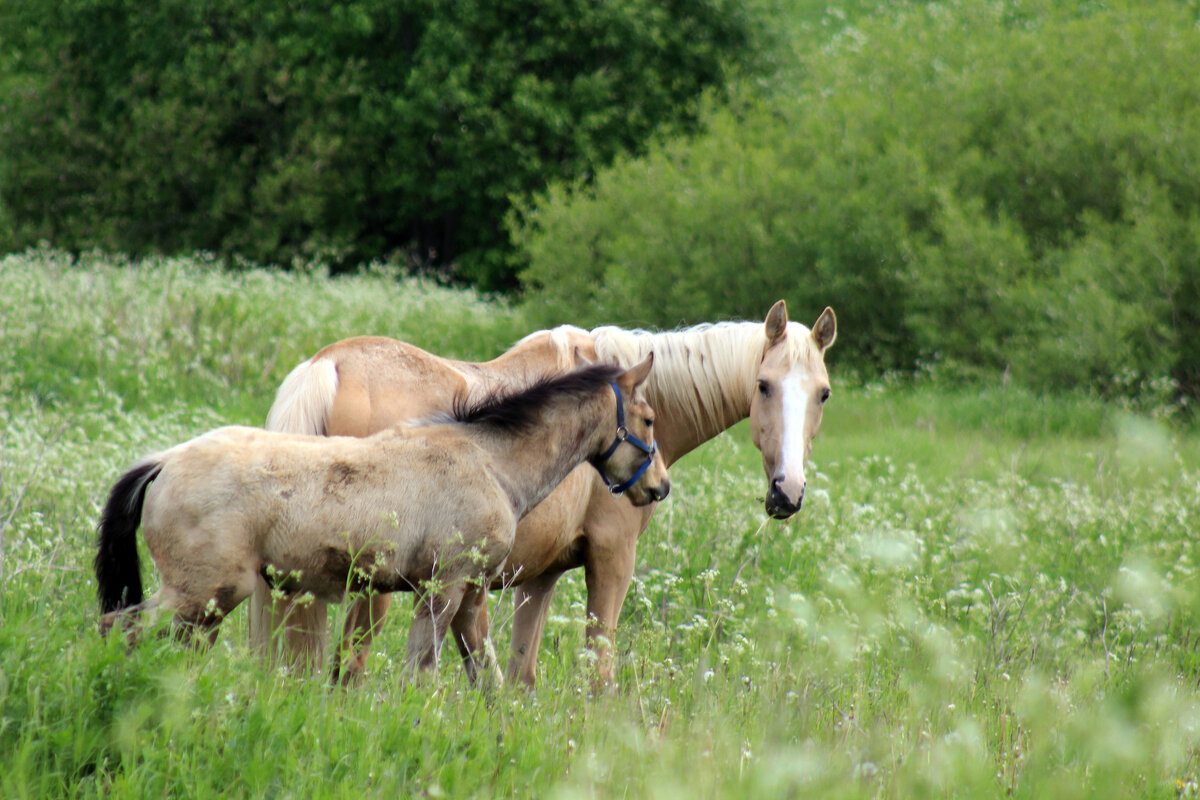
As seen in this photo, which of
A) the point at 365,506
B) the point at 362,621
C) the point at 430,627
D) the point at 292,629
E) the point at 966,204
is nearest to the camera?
the point at 365,506

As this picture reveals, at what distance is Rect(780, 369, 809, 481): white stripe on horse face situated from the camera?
15.6 ft

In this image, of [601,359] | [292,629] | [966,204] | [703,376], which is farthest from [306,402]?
[966,204]

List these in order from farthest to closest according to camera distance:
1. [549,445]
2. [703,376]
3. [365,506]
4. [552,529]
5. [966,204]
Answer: [966,204]
[703,376]
[552,529]
[549,445]
[365,506]

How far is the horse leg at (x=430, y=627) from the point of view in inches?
146

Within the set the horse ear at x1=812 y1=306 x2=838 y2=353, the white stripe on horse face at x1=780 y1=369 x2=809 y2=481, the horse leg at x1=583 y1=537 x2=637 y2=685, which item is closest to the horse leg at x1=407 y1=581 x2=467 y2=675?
the horse leg at x1=583 y1=537 x2=637 y2=685

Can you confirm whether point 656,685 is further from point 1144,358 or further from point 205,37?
point 205,37

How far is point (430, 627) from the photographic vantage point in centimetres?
378

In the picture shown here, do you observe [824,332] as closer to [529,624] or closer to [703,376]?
[703,376]

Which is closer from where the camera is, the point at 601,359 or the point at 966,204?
the point at 601,359

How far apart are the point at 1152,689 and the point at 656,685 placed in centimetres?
174

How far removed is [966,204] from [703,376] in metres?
11.0

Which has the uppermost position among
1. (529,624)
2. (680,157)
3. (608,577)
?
(608,577)

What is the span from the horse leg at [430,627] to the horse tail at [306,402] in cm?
92

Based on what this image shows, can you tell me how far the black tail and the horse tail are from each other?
0.83 m
